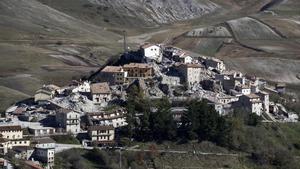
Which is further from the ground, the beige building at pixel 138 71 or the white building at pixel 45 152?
the beige building at pixel 138 71

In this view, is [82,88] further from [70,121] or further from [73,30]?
[73,30]

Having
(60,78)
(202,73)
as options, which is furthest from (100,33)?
(202,73)

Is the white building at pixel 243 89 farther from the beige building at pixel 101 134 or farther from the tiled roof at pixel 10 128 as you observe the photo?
the tiled roof at pixel 10 128

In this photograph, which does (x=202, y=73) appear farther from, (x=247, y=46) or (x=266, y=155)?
(x=247, y=46)

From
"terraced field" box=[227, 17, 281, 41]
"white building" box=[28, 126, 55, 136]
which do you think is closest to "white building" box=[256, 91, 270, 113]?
"white building" box=[28, 126, 55, 136]

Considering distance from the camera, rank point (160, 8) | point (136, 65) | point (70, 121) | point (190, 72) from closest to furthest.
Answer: point (70, 121), point (190, 72), point (136, 65), point (160, 8)

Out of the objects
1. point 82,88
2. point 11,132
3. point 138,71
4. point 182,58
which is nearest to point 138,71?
point 138,71

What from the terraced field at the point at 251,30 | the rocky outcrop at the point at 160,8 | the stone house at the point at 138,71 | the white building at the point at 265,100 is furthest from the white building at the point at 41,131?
the rocky outcrop at the point at 160,8
